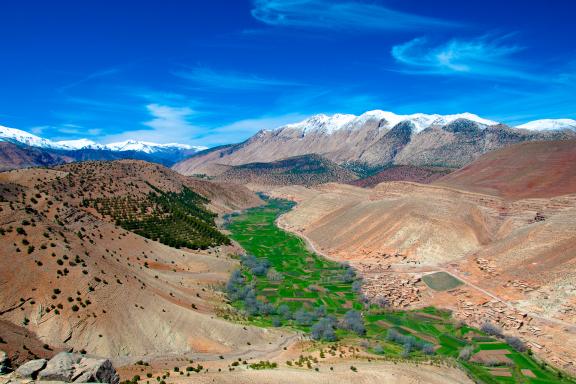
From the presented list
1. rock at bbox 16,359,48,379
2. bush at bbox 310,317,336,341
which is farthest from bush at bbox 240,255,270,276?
rock at bbox 16,359,48,379

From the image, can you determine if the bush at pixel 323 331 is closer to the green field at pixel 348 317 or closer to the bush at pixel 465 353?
the green field at pixel 348 317

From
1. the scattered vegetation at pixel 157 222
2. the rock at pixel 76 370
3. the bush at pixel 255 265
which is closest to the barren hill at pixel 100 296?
the rock at pixel 76 370

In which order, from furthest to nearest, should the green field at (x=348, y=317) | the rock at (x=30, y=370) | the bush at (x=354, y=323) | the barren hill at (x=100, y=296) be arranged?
the bush at (x=354, y=323) → the green field at (x=348, y=317) → the barren hill at (x=100, y=296) → the rock at (x=30, y=370)

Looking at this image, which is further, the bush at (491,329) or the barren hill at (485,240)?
the barren hill at (485,240)

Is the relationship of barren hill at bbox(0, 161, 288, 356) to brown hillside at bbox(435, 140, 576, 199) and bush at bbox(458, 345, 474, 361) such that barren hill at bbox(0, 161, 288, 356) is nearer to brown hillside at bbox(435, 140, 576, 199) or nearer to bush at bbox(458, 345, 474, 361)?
bush at bbox(458, 345, 474, 361)

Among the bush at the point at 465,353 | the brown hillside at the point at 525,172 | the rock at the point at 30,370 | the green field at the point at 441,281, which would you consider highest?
the brown hillside at the point at 525,172

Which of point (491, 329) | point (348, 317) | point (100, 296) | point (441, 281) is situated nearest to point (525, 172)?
point (441, 281)
